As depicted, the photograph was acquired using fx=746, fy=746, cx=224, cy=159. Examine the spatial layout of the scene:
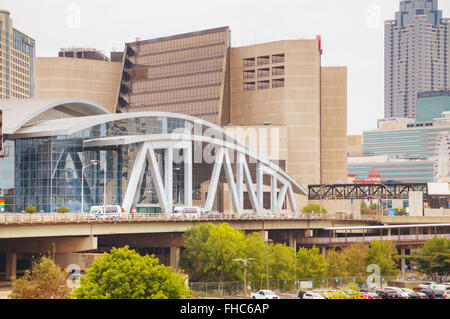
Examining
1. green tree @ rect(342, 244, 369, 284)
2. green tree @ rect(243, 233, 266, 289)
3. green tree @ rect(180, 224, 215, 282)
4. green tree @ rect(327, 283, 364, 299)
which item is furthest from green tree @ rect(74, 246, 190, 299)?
green tree @ rect(342, 244, 369, 284)

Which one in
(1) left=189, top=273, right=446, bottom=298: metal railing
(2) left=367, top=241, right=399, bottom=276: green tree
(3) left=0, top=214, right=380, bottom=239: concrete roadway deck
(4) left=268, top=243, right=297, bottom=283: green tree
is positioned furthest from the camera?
(2) left=367, top=241, right=399, bottom=276: green tree

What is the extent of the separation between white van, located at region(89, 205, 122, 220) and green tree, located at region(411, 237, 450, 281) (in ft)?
152

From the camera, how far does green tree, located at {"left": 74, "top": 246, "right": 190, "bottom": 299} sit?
59812 millimetres

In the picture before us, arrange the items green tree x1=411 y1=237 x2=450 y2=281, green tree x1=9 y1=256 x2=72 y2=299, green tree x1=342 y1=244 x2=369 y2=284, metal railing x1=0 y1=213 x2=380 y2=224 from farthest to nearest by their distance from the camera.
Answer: green tree x1=411 y1=237 x2=450 y2=281, green tree x1=342 y1=244 x2=369 y2=284, metal railing x1=0 y1=213 x2=380 y2=224, green tree x1=9 y1=256 x2=72 y2=299

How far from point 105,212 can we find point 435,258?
4905cm

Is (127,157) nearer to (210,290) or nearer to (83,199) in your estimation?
(83,199)

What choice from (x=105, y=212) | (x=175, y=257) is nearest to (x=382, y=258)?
(x=175, y=257)

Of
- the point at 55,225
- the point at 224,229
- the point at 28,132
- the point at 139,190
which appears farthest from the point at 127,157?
the point at 55,225

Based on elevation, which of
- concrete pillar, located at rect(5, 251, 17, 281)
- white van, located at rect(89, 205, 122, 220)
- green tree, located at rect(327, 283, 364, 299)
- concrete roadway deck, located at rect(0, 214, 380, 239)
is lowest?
concrete pillar, located at rect(5, 251, 17, 281)

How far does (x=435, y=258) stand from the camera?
110750mm

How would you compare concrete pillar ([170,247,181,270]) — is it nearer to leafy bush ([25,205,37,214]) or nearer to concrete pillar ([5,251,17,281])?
leafy bush ([25,205,37,214])

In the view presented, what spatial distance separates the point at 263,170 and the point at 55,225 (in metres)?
78.2

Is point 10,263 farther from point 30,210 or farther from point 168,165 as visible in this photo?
point 168,165

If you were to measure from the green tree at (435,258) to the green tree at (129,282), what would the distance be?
58939mm
